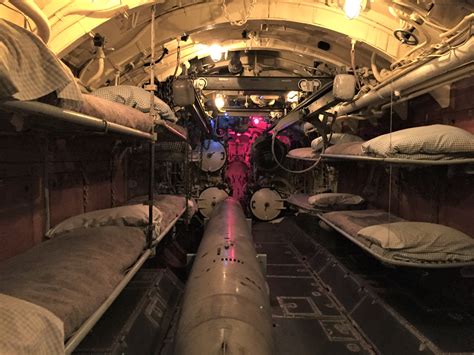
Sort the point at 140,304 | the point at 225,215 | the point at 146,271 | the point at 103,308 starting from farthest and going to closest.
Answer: the point at 225,215 < the point at 146,271 < the point at 140,304 < the point at 103,308

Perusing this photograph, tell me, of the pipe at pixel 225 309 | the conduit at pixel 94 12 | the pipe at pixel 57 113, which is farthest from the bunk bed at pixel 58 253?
the conduit at pixel 94 12

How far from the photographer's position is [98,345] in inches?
115

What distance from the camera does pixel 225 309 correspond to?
2562 millimetres

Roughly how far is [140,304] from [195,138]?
687 centimetres

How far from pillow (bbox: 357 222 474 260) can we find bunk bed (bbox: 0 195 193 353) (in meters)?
2.07

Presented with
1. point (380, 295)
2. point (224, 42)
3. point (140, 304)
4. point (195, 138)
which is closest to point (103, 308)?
point (140, 304)

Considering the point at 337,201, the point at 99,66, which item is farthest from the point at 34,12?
the point at 337,201

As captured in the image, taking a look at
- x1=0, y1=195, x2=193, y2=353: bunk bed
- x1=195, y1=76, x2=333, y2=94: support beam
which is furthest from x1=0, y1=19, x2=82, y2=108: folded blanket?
x1=195, y1=76, x2=333, y2=94: support beam

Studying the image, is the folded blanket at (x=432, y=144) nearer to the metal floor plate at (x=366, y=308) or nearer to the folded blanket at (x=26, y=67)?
the metal floor plate at (x=366, y=308)

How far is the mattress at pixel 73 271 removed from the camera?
1.69 meters

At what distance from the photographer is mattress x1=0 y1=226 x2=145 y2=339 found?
1.69 metres

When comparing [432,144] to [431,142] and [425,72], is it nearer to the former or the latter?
[431,142]

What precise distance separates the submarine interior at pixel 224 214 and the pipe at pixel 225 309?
0.02 meters

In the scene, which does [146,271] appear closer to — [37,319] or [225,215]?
[225,215]
